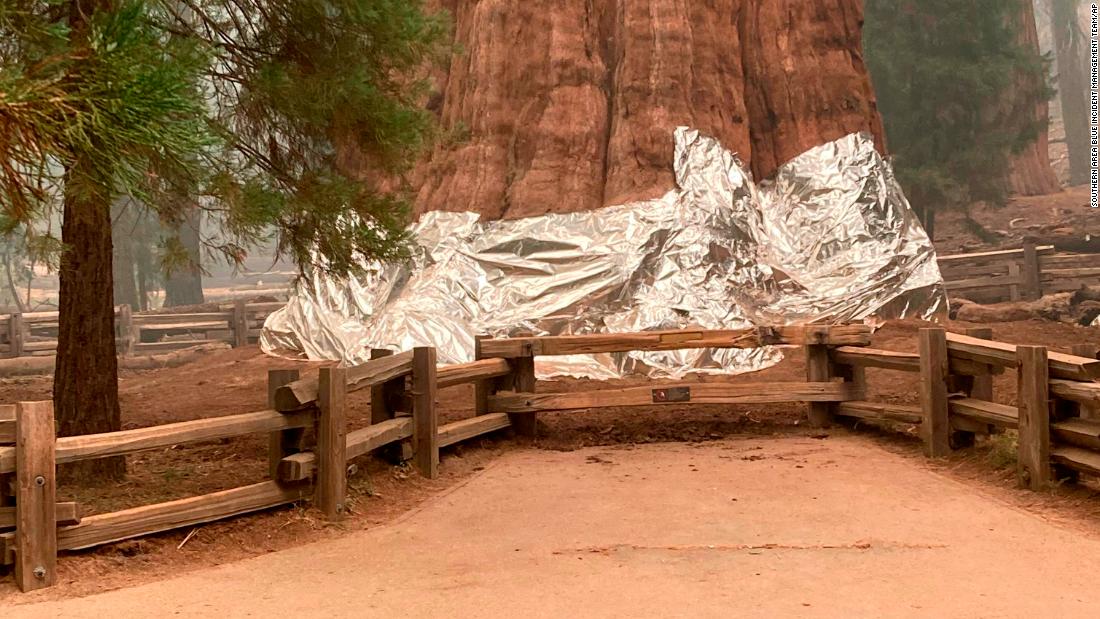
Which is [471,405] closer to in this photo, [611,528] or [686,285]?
[686,285]

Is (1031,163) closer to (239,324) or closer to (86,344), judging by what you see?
(239,324)

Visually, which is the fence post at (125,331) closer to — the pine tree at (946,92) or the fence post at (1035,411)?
the pine tree at (946,92)

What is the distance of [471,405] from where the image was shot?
457 inches

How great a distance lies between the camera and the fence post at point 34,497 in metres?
5.18

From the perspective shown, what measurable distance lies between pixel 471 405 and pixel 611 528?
5.18 meters

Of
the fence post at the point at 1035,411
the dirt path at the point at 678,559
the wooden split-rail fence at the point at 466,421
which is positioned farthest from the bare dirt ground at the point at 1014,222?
the dirt path at the point at 678,559

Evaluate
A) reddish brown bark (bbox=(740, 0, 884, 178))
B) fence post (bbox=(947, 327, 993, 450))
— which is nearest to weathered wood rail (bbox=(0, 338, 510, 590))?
fence post (bbox=(947, 327, 993, 450))

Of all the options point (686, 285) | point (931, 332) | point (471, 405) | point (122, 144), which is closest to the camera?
point (122, 144)

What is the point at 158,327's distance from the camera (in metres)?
21.6

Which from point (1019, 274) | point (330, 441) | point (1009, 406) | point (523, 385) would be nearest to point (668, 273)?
point (523, 385)

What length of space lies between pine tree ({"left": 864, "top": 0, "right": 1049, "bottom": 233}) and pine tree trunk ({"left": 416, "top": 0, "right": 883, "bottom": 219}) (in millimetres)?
10520

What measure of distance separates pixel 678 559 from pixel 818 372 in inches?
183

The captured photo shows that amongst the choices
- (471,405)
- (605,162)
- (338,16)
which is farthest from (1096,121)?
(338,16)

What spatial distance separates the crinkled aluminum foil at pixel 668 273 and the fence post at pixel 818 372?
3.12 m
